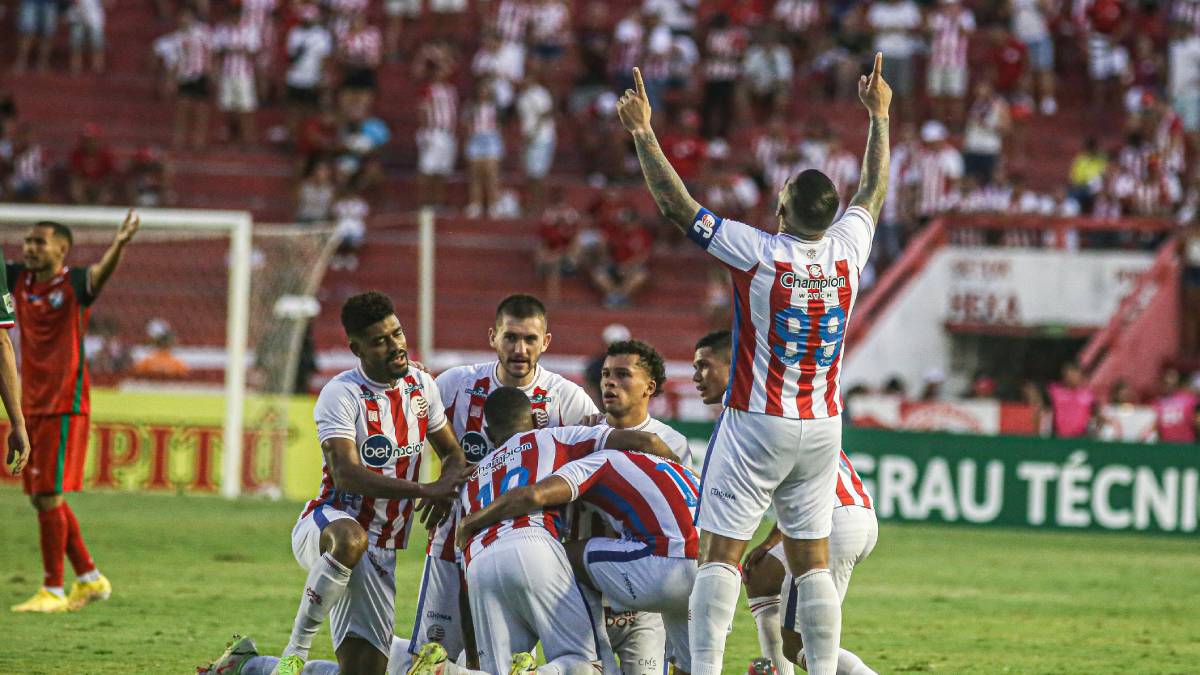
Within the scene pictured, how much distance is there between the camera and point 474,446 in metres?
8.70

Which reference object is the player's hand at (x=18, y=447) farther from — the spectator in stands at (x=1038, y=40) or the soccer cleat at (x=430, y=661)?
the spectator in stands at (x=1038, y=40)

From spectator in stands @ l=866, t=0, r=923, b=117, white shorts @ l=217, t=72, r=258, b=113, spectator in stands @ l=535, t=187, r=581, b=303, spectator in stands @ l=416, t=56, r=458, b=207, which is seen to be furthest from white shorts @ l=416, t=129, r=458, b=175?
spectator in stands @ l=866, t=0, r=923, b=117

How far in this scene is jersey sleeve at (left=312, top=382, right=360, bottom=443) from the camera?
7.99 m

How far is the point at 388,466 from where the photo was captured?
26.9ft

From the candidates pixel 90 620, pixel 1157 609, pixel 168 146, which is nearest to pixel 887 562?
pixel 1157 609

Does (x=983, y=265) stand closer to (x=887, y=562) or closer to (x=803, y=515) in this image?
(x=887, y=562)

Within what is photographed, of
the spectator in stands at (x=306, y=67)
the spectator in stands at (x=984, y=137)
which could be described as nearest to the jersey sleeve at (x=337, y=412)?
the spectator in stands at (x=984, y=137)

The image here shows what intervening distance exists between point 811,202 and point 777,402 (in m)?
0.84

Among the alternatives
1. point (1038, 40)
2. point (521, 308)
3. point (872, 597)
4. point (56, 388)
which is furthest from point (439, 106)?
point (521, 308)

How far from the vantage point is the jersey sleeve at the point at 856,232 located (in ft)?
25.2

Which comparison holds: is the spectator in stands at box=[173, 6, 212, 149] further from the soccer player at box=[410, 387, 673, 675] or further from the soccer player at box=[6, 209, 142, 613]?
the soccer player at box=[410, 387, 673, 675]

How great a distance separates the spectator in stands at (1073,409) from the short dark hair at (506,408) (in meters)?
12.1

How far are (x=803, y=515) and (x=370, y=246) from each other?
1942cm

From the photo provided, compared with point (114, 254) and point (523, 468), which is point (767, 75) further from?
point (523, 468)
